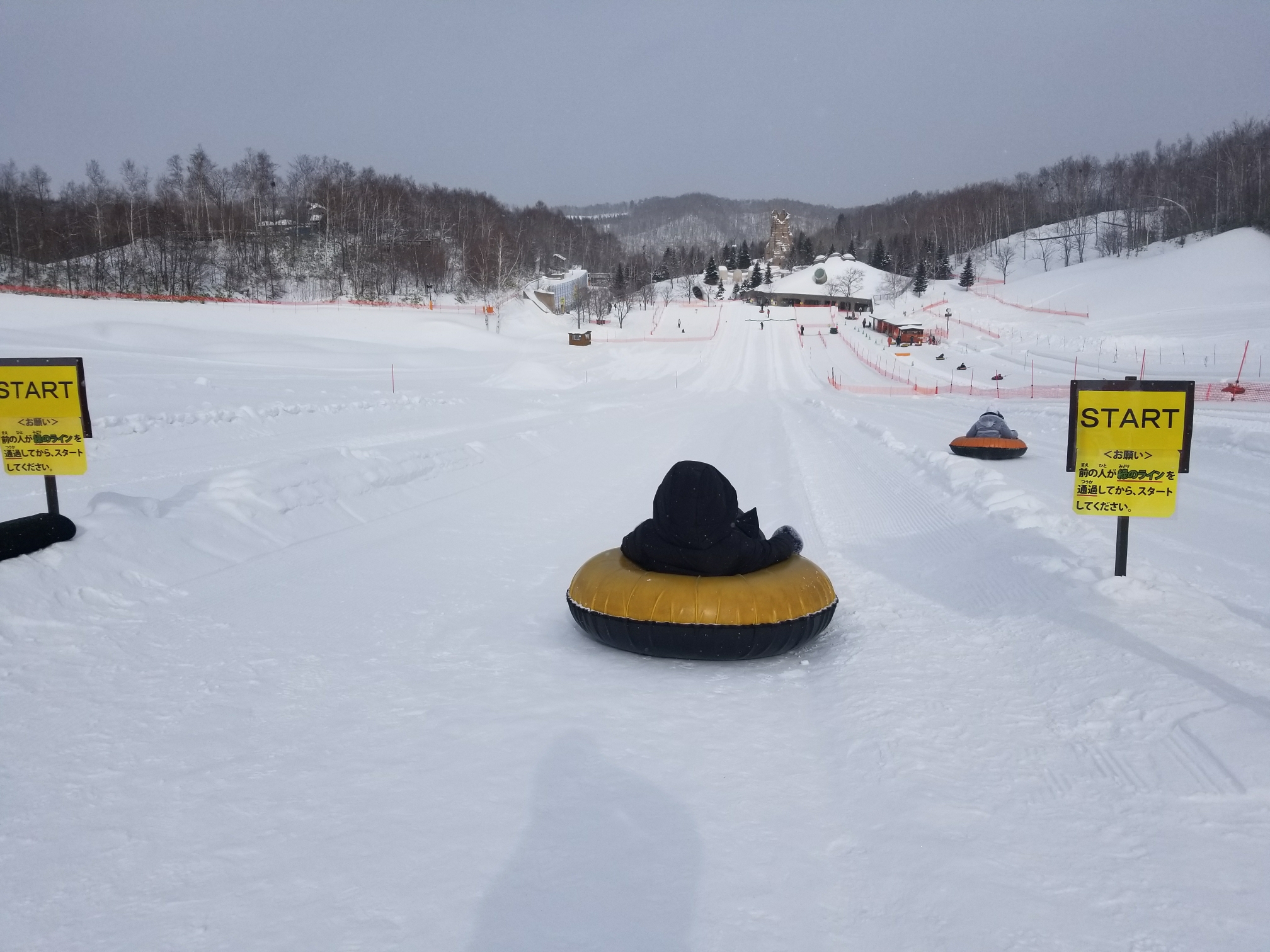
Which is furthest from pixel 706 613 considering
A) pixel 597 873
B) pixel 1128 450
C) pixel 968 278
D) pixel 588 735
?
pixel 968 278

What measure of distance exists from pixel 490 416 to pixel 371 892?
17.9 m

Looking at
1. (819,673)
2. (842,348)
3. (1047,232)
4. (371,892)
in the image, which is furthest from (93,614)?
(1047,232)

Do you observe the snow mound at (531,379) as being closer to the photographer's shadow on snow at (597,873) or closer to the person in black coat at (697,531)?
the person in black coat at (697,531)

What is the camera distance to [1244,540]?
7668 mm

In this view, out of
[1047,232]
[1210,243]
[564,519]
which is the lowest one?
[564,519]

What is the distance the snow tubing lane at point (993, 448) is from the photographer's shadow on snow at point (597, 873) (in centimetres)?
1231

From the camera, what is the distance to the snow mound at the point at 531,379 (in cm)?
3002

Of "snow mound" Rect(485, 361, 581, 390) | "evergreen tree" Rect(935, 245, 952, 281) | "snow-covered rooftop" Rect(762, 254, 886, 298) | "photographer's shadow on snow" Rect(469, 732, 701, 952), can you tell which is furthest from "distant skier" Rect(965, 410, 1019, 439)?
"evergreen tree" Rect(935, 245, 952, 281)

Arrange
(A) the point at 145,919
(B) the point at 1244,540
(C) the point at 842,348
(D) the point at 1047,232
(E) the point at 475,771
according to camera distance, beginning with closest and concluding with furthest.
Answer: (A) the point at 145,919
(E) the point at 475,771
(B) the point at 1244,540
(C) the point at 842,348
(D) the point at 1047,232

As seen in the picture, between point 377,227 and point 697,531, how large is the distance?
79859 mm

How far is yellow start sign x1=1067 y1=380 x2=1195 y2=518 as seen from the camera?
5.12 meters

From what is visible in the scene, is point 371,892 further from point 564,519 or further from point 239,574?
point 564,519

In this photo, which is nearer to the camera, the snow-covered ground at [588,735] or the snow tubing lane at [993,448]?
the snow-covered ground at [588,735]

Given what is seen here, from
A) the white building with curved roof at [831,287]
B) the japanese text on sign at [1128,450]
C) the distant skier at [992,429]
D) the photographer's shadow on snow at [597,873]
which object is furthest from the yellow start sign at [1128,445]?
the white building with curved roof at [831,287]
